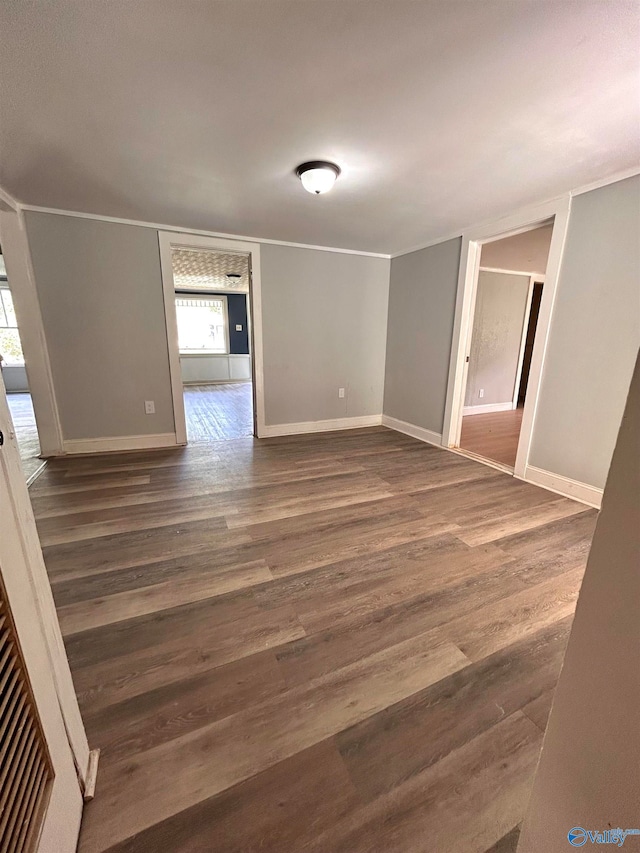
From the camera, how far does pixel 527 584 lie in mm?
1651

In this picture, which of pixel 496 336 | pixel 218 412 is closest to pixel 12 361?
pixel 218 412

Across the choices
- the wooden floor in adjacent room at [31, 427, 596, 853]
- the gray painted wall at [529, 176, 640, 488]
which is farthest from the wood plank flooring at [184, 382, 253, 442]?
the gray painted wall at [529, 176, 640, 488]

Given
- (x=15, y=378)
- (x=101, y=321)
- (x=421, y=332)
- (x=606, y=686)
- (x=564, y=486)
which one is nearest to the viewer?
(x=606, y=686)

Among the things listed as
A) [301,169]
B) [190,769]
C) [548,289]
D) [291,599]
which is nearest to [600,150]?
[548,289]

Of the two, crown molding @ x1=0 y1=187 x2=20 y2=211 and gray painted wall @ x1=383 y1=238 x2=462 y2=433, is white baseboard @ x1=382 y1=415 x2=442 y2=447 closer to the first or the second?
gray painted wall @ x1=383 y1=238 x2=462 y2=433

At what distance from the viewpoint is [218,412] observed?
5.33 meters

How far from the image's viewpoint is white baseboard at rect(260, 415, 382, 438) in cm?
416

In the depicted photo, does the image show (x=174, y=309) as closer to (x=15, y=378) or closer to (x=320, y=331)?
(x=320, y=331)

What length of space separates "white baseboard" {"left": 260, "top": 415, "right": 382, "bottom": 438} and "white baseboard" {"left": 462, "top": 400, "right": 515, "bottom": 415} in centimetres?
165

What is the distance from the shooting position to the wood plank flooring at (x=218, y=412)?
4.21m

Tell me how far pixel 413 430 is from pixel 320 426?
1.18m

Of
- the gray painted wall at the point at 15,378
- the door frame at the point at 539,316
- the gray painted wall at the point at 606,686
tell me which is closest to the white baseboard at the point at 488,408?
the door frame at the point at 539,316

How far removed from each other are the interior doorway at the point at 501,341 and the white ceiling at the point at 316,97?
254cm

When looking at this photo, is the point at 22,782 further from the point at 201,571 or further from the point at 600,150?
the point at 600,150
